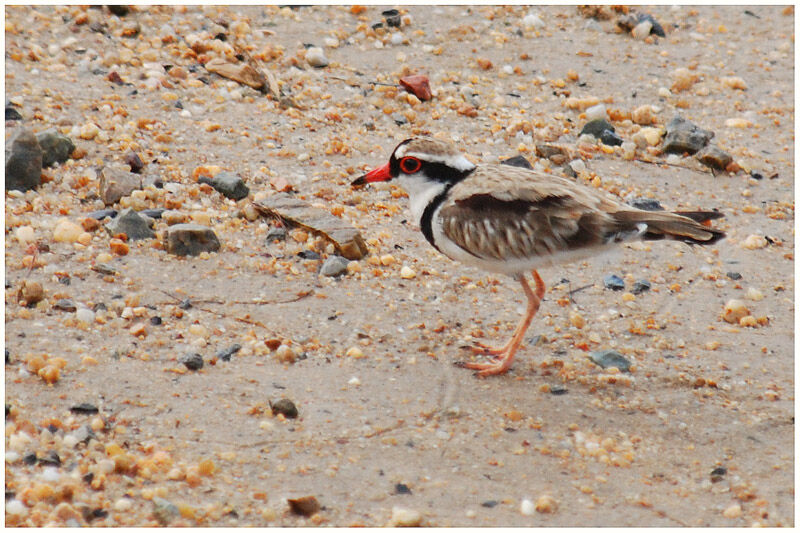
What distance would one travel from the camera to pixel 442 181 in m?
6.13

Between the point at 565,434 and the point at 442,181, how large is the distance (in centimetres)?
177

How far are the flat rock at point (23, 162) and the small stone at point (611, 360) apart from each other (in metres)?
3.90

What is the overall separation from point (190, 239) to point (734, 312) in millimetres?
3523

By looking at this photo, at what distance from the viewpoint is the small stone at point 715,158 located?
8117 mm

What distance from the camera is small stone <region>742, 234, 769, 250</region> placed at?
23.9 ft

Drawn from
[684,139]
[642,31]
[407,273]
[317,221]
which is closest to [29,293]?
[317,221]

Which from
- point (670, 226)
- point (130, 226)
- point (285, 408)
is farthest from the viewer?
Answer: point (130, 226)

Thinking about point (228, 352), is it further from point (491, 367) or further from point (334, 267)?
point (491, 367)

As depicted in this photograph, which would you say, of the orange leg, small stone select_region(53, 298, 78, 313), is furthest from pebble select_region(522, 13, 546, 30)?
small stone select_region(53, 298, 78, 313)

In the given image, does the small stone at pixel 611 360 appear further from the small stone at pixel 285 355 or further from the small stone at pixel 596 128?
the small stone at pixel 596 128

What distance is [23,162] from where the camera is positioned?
6754 mm

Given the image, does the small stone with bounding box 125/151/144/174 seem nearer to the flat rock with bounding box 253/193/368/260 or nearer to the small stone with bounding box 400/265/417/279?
the flat rock with bounding box 253/193/368/260

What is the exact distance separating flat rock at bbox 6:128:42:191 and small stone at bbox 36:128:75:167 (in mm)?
188

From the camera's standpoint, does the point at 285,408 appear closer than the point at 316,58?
Yes
